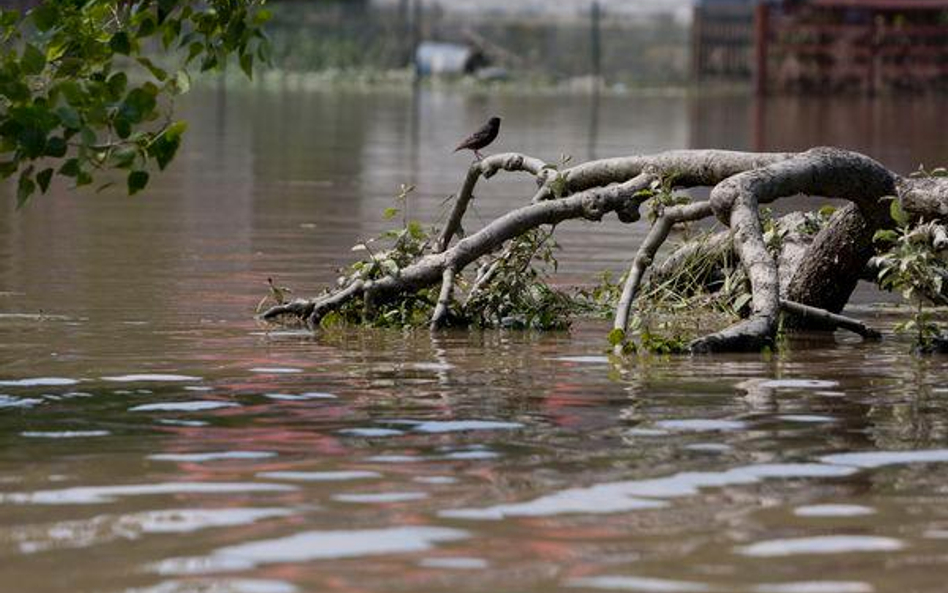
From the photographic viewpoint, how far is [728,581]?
248 inches

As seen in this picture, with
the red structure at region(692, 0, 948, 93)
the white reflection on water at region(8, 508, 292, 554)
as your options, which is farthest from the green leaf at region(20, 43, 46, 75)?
the red structure at region(692, 0, 948, 93)

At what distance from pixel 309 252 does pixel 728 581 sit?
10.8 m

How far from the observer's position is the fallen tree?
11.4 meters

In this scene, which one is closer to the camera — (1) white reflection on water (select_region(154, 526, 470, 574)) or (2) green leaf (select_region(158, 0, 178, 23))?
(1) white reflection on water (select_region(154, 526, 470, 574))

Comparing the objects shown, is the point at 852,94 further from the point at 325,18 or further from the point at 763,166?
the point at 763,166

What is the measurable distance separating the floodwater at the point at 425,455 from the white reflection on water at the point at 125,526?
0.02m

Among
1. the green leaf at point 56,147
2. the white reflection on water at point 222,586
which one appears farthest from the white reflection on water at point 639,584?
the green leaf at point 56,147

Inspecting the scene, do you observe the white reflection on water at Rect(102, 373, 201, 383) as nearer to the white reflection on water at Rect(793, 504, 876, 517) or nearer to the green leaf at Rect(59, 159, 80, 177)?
the green leaf at Rect(59, 159, 80, 177)

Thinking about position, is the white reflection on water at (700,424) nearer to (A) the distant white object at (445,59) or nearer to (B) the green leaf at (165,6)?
(B) the green leaf at (165,6)

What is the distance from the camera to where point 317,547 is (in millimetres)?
6676

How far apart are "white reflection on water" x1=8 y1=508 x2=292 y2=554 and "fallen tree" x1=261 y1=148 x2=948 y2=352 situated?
162 inches

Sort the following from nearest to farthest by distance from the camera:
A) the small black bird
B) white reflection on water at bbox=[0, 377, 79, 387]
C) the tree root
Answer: white reflection on water at bbox=[0, 377, 79, 387]
the tree root
the small black bird

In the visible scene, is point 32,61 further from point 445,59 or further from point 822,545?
point 445,59

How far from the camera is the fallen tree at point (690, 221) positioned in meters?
11.4
